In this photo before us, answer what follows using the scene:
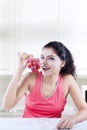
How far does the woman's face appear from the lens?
1.65 m

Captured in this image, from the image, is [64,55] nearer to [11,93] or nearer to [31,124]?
[11,93]

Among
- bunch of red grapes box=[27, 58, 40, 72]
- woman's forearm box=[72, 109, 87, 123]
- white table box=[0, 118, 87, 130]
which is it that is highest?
bunch of red grapes box=[27, 58, 40, 72]

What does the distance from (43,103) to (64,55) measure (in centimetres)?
31

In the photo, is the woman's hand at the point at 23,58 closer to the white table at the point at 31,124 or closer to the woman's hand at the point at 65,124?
the white table at the point at 31,124

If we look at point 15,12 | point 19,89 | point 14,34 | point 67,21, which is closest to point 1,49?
point 14,34

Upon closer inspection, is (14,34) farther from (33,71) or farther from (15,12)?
(33,71)

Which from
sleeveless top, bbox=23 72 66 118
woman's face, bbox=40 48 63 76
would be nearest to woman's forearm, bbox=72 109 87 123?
sleeveless top, bbox=23 72 66 118

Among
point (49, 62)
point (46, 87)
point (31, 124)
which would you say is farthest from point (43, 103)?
point (31, 124)

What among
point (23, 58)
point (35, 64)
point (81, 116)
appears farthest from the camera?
point (35, 64)

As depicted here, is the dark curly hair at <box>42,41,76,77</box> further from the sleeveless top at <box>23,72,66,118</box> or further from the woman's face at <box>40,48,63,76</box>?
the sleeveless top at <box>23,72,66,118</box>

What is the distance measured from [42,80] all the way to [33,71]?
80mm

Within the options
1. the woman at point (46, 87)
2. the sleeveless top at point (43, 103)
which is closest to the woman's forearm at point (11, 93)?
the woman at point (46, 87)

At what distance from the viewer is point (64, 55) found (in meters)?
1.75

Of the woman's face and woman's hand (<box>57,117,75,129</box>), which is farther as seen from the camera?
the woman's face
